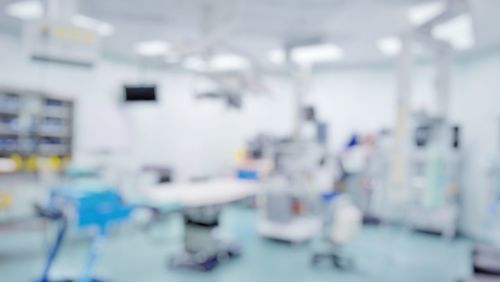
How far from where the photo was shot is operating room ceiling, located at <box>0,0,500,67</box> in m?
4.90

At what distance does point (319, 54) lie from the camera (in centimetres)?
821

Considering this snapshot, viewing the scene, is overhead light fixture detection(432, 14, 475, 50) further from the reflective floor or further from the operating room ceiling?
the reflective floor

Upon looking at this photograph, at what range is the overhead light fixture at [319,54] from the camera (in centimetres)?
748

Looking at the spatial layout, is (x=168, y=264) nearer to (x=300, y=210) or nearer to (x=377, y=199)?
(x=300, y=210)

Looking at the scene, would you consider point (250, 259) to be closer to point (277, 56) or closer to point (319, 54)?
point (277, 56)

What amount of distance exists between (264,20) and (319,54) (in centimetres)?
280

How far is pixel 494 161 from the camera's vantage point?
6.15 m

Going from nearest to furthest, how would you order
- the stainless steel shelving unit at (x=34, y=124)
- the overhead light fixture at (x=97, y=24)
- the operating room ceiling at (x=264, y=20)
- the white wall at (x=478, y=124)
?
the operating room ceiling at (x=264, y=20) → the overhead light fixture at (x=97, y=24) → the white wall at (x=478, y=124) → the stainless steel shelving unit at (x=34, y=124)

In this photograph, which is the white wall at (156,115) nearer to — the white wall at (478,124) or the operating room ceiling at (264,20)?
the operating room ceiling at (264,20)

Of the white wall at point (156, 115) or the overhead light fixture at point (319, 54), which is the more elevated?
the overhead light fixture at point (319, 54)

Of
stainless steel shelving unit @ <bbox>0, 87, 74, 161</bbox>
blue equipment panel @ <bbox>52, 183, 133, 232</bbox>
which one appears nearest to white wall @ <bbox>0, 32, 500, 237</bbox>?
stainless steel shelving unit @ <bbox>0, 87, 74, 161</bbox>

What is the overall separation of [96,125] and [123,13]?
325 cm

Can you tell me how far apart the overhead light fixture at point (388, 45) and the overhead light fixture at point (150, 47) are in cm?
395

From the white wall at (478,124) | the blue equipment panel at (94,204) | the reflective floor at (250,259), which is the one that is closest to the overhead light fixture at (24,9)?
the blue equipment panel at (94,204)
